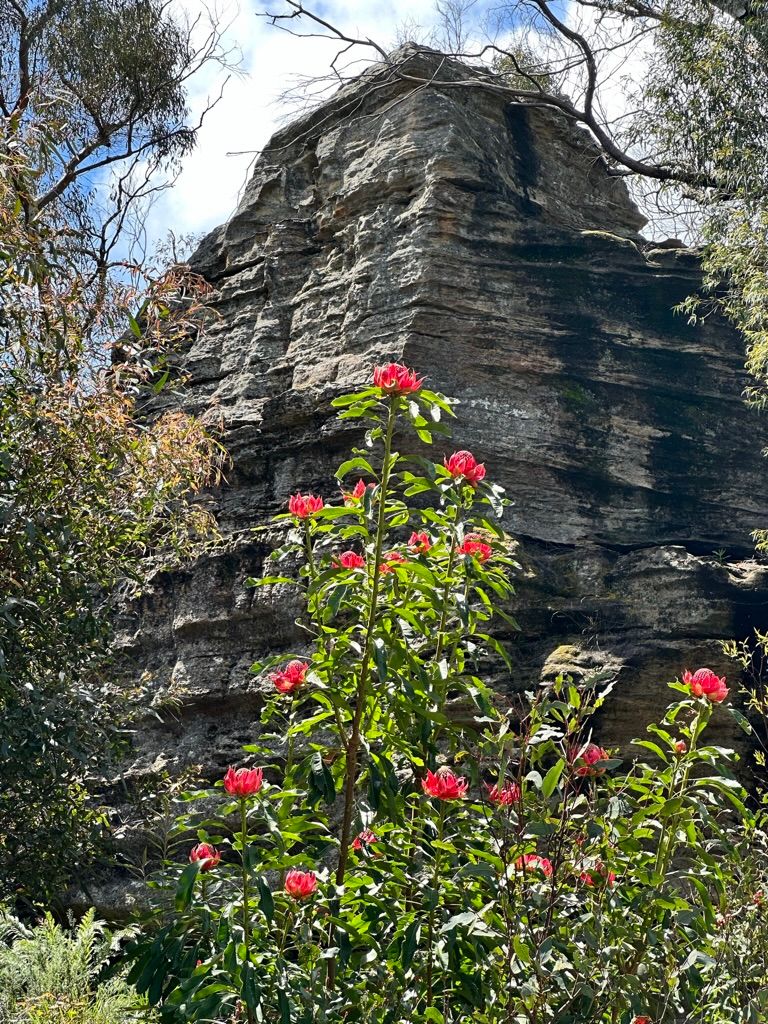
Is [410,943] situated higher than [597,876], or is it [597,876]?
[597,876]

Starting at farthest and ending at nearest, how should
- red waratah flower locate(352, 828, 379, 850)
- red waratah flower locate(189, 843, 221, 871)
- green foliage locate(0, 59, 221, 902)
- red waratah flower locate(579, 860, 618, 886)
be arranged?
green foliage locate(0, 59, 221, 902)
red waratah flower locate(352, 828, 379, 850)
red waratah flower locate(579, 860, 618, 886)
red waratah flower locate(189, 843, 221, 871)

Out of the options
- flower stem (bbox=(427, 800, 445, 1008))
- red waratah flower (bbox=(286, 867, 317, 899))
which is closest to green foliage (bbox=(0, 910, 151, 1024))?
red waratah flower (bbox=(286, 867, 317, 899))

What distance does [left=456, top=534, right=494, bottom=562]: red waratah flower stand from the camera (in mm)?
3919

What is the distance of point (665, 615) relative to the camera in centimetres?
822

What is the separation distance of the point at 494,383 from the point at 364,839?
648cm

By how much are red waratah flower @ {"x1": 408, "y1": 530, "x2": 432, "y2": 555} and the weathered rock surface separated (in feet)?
13.4

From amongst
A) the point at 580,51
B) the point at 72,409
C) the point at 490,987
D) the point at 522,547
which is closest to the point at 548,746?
the point at 490,987

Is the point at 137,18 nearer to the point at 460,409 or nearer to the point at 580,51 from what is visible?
the point at 580,51

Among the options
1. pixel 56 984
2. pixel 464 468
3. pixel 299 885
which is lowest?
pixel 56 984

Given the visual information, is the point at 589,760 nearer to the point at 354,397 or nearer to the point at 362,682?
the point at 362,682

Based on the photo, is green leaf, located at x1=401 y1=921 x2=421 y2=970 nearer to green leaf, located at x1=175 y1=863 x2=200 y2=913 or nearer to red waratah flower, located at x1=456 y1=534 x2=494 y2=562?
green leaf, located at x1=175 y1=863 x2=200 y2=913

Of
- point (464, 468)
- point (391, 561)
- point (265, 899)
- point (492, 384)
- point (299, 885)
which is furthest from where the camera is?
point (492, 384)

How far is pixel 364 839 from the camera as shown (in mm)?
3775

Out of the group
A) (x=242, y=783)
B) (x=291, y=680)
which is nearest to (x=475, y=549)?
(x=291, y=680)
